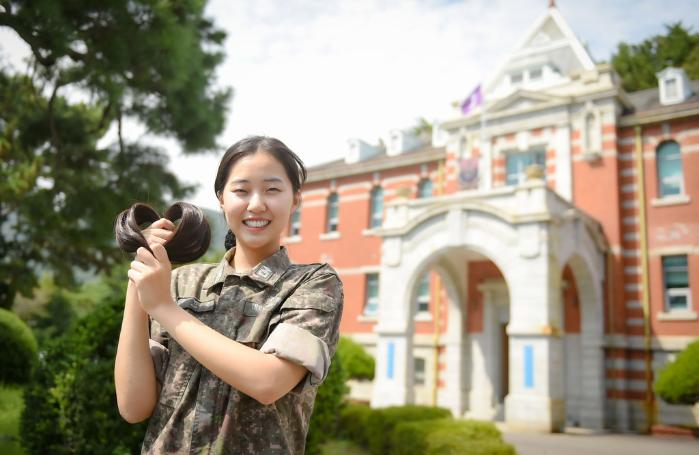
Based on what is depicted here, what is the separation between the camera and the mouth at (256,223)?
71.3 inches

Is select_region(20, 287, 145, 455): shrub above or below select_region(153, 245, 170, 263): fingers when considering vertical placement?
below

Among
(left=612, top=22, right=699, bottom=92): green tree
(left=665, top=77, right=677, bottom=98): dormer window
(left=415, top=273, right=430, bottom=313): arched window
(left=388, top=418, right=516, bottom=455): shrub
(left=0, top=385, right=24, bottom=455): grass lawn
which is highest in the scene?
(left=612, top=22, right=699, bottom=92): green tree

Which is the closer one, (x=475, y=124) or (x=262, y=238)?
(x=262, y=238)

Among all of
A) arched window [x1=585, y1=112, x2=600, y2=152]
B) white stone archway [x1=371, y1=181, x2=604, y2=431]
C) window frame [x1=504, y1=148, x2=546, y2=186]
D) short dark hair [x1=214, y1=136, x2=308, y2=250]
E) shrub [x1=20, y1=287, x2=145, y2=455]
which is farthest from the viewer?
window frame [x1=504, y1=148, x2=546, y2=186]

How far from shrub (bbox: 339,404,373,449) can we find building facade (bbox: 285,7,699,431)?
362 centimetres

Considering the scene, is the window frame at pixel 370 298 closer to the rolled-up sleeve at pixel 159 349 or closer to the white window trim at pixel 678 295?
the white window trim at pixel 678 295

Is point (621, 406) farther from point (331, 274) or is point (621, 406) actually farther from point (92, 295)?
point (92, 295)

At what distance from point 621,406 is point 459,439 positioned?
9.88 meters

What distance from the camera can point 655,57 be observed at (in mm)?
26859

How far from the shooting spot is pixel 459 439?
7.46 metres

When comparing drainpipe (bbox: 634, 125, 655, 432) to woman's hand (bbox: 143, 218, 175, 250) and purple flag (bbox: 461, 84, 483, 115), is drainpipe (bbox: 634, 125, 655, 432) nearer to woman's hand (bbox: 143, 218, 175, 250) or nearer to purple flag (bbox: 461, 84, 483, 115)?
purple flag (bbox: 461, 84, 483, 115)

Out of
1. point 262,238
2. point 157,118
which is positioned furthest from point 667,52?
point 262,238

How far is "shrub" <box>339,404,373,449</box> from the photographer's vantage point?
33.3 feet

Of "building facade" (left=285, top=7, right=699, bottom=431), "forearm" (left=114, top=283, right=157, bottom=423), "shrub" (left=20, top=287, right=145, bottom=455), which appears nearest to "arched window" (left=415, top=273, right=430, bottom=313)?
"building facade" (left=285, top=7, right=699, bottom=431)
